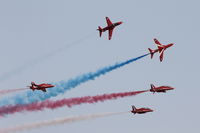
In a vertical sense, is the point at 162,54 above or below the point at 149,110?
above

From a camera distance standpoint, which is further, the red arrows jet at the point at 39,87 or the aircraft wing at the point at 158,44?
the aircraft wing at the point at 158,44

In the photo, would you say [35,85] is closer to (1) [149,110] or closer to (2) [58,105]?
(2) [58,105]

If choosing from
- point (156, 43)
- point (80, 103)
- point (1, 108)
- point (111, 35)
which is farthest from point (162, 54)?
point (1, 108)

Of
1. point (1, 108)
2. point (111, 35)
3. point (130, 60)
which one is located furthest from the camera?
point (111, 35)

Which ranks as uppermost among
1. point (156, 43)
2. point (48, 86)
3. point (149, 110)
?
point (156, 43)

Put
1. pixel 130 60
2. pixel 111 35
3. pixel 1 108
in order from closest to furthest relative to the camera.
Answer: pixel 1 108 < pixel 130 60 < pixel 111 35

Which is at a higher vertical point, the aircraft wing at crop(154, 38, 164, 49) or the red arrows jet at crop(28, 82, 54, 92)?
the aircraft wing at crop(154, 38, 164, 49)

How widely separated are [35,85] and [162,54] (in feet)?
132

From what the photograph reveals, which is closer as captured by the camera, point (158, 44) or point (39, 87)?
point (39, 87)

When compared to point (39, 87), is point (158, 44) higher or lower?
higher

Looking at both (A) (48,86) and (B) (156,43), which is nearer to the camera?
(A) (48,86)

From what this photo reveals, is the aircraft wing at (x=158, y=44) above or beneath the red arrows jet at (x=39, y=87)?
above

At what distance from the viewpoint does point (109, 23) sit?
5320 inches

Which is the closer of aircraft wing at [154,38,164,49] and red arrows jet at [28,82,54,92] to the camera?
red arrows jet at [28,82,54,92]
